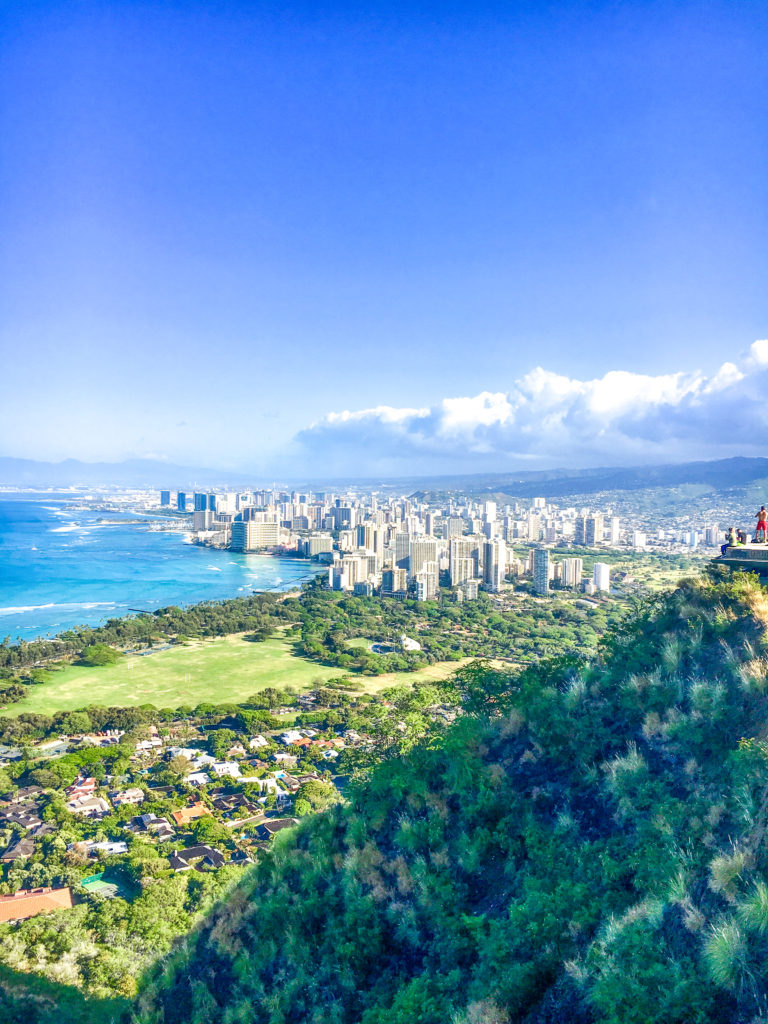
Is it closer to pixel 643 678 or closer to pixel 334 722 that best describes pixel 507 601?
pixel 334 722

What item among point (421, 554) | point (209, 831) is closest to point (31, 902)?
point (209, 831)

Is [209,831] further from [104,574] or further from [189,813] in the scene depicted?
[104,574]

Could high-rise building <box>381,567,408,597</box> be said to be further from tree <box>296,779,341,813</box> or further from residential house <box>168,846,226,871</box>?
residential house <box>168,846,226,871</box>

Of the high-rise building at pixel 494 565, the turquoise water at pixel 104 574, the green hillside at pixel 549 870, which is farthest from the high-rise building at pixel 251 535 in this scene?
the green hillside at pixel 549 870

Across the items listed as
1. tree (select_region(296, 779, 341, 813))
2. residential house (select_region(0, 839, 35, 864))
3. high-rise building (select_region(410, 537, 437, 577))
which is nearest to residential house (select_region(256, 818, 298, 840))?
tree (select_region(296, 779, 341, 813))

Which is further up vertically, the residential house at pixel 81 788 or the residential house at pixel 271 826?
the residential house at pixel 271 826

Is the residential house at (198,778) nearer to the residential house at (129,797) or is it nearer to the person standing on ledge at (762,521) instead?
the residential house at (129,797)
